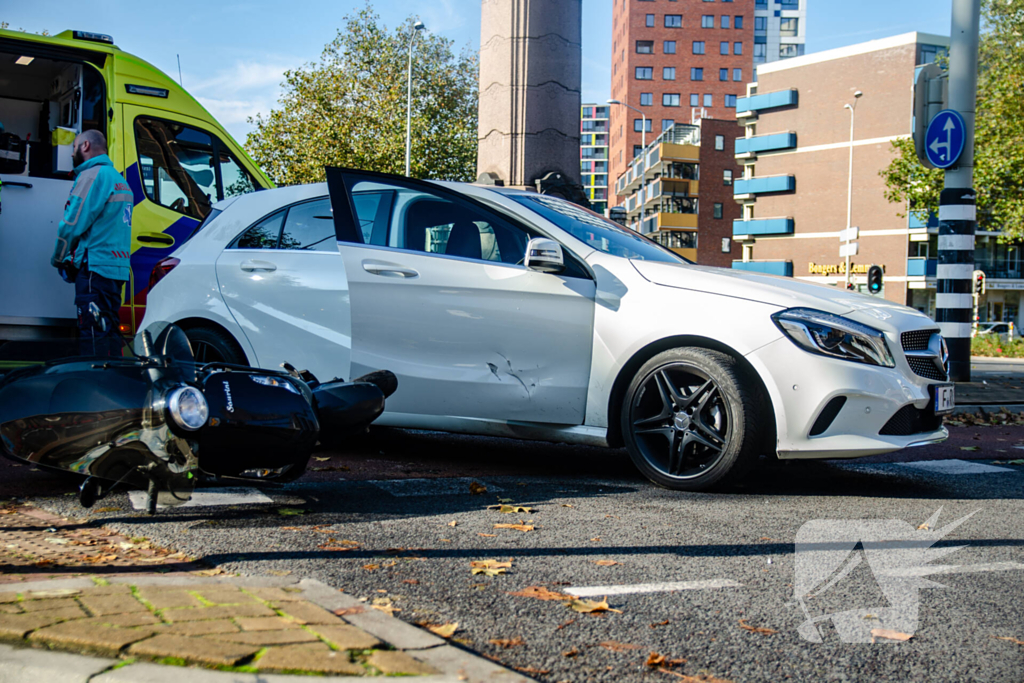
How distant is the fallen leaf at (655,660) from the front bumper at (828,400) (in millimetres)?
2297

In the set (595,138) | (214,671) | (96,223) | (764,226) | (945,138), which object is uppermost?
(595,138)

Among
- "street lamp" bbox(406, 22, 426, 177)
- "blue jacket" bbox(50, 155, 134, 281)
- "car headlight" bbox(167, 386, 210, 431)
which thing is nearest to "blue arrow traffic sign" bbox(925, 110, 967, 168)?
"blue jacket" bbox(50, 155, 134, 281)

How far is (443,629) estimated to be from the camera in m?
2.72

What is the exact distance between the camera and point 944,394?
5.07 metres

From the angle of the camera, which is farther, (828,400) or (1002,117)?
(1002,117)

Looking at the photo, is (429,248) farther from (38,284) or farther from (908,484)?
(38,284)

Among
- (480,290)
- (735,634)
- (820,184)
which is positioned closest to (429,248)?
(480,290)

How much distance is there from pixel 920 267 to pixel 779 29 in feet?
273

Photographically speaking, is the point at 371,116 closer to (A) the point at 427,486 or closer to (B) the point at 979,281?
(B) the point at 979,281

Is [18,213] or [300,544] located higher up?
[18,213]

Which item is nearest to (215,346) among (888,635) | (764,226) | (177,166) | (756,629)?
(756,629)

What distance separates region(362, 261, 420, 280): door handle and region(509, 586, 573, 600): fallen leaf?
2.64m

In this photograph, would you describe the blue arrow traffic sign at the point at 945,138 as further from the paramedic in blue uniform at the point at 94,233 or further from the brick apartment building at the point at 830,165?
the brick apartment building at the point at 830,165

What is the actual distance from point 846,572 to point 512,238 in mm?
2712
